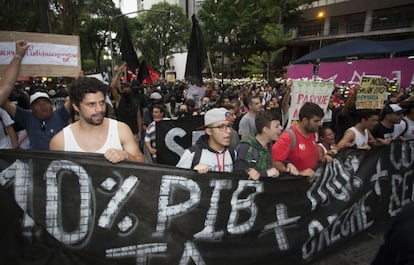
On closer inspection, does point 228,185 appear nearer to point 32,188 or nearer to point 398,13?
point 32,188

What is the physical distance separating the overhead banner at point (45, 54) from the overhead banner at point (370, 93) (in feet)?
15.2

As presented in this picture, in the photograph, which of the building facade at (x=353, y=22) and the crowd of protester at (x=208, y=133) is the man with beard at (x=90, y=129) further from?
the building facade at (x=353, y=22)

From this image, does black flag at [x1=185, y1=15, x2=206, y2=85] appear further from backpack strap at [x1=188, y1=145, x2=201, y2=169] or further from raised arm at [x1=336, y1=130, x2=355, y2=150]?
backpack strap at [x1=188, y1=145, x2=201, y2=169]

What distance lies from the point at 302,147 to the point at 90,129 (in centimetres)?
Result: 215

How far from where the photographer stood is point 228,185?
8.38 ft

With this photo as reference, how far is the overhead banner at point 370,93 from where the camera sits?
192 inches

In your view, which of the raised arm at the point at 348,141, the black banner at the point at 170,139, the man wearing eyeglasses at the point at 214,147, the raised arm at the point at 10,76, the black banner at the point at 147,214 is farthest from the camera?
the black banner at the point at 170,139

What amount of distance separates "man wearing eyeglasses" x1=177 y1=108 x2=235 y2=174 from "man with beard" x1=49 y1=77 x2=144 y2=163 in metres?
0.47

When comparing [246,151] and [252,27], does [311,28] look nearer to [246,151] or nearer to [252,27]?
[252,27]

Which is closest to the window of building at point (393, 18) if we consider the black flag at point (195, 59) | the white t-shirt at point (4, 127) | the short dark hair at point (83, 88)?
the black flag at point (195, 59)

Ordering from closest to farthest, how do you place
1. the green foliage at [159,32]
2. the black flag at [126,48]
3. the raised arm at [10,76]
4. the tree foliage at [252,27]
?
the raised arm at [10,76] → the black flag at [126,48] → the tree foliage at [252,27] → the green foliage at [159,32]

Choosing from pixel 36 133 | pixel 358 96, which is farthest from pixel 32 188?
pixel 358 96

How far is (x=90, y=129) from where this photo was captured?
8.18 ft

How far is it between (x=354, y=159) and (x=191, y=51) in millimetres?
4581
